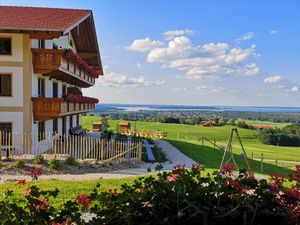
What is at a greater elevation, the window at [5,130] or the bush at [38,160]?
the window at [5,130]

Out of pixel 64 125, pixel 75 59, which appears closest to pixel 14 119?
pixel 75 59

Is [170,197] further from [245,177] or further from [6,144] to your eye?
[6,144]

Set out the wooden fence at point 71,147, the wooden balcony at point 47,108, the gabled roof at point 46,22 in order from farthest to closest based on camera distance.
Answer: the wooden balcony at point 47,108 → the wooden fence at point 71,147 → the gabled roof at point 46,22

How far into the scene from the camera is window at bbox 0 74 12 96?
779 inches

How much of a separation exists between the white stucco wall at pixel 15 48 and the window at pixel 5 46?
228mm

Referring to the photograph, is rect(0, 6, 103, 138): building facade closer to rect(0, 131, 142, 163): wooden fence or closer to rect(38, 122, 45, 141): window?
rect(38, 122, 45, 141): window

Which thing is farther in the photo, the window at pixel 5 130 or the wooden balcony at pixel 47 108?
the wooden balcony at pixel 47 108

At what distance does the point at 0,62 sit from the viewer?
1953 centimetres

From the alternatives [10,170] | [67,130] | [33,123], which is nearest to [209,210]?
[10,170]

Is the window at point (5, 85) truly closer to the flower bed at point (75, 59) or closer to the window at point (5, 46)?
the window at point (5, 46)

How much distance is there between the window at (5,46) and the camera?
19547 millimetres

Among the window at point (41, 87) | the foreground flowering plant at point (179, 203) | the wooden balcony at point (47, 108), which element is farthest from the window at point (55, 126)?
the foreground flowering plant at point (179, 203)

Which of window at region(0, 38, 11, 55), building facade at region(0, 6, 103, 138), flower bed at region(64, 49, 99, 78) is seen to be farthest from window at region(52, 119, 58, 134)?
window at region(0, 38, 11, 55)

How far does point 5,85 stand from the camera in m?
19.8
